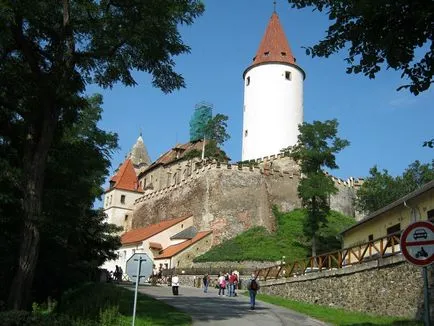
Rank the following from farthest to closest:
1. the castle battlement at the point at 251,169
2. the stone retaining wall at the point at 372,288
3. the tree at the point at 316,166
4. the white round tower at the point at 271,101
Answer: the white round tower at the point at 271,101 < the castle battlement at the point at 251,169 < the tree at the point at 316,166 < the stone retaining wall at the point at 372,288

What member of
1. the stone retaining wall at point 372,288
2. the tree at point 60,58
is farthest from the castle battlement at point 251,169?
the tree at point 60,58

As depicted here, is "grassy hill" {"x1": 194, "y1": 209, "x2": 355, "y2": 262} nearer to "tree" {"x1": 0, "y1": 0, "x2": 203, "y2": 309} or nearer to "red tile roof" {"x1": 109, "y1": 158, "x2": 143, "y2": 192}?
"tree" {"x1": 0, "y1": 0, "x2": 203, "y2": 309}

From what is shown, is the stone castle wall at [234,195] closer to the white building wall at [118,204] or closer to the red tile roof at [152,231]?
the red tile roof at [152,231]

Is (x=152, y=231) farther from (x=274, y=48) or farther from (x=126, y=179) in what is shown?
(x=274, y=48)

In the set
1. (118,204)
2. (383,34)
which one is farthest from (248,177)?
(383,34)

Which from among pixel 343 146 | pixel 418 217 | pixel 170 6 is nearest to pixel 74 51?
pixel 170 6

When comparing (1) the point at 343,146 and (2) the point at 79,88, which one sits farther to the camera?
(1) the point at 343,146

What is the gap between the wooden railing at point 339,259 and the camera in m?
20.8

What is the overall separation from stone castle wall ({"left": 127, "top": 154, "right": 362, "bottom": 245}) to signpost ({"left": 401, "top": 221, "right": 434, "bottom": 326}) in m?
43.2

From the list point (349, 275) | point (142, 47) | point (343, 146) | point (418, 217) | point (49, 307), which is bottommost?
point (49, 307)

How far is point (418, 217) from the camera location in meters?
24.8

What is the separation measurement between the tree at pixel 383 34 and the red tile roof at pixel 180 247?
4052 cm

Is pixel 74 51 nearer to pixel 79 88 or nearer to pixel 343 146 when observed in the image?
pixel 79 88

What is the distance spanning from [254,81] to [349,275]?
48.5 meters
